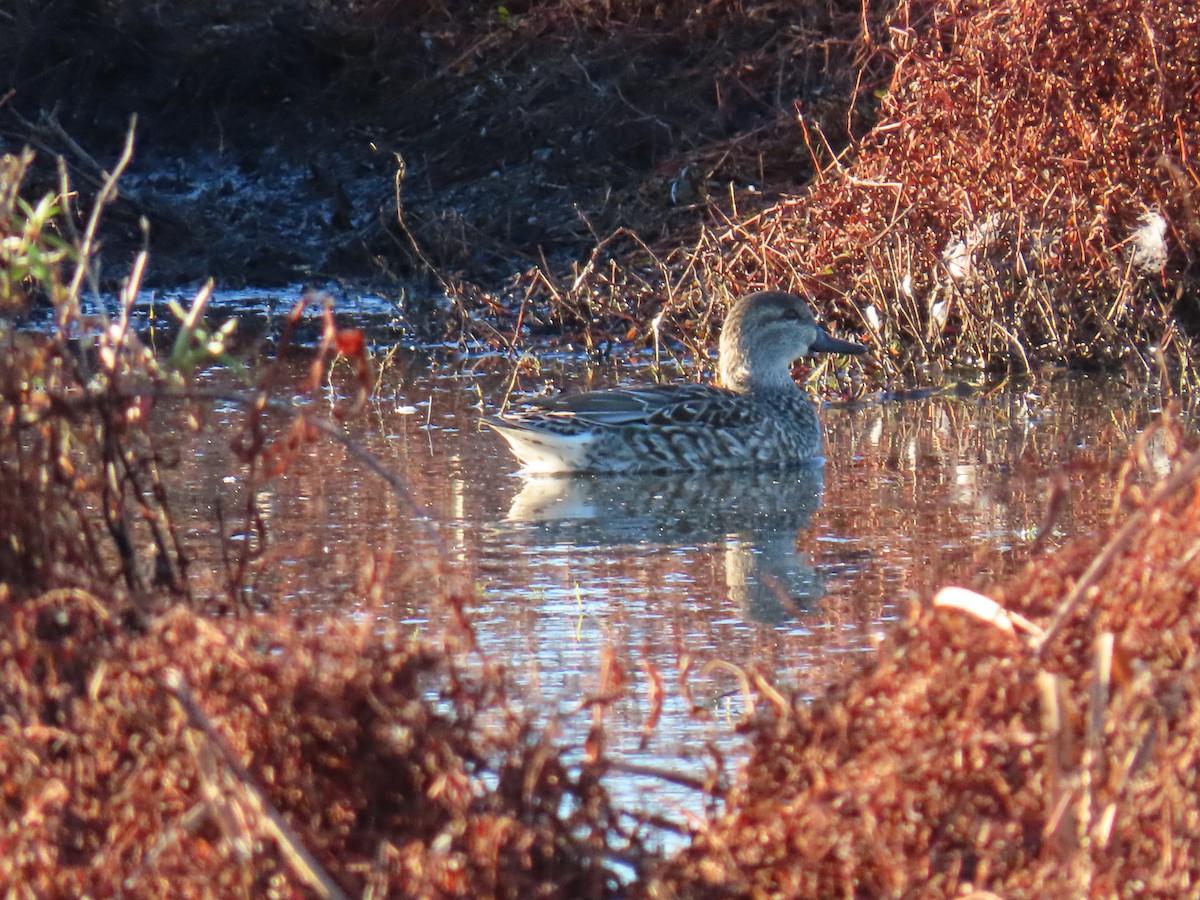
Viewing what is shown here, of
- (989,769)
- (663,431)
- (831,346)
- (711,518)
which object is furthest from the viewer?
(831,346)

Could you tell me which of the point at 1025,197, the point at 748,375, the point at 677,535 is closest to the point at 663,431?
the point at 748,375

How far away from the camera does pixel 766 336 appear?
347 inches

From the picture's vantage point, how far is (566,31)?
14.7m

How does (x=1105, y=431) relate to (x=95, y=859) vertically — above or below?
above

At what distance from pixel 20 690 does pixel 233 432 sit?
202 inches

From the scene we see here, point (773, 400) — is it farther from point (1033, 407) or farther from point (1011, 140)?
point (1011, 140)

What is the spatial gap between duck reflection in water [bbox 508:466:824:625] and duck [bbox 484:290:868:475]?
7cm

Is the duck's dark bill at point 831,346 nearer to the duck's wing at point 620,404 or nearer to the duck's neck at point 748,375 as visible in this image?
the duck's neck at point 748,375

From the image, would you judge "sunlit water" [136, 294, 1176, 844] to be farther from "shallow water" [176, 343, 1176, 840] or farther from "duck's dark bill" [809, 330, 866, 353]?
"duck's dark bill" [809, 330, 866, 353]

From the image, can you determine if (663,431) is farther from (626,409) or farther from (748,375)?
(748,375)

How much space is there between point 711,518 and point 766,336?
220 centimetres

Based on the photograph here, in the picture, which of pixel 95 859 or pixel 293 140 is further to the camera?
pixel 293 140

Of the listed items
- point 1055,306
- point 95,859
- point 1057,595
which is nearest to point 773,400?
point 1055,306

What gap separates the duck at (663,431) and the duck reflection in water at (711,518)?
0.22 ft
